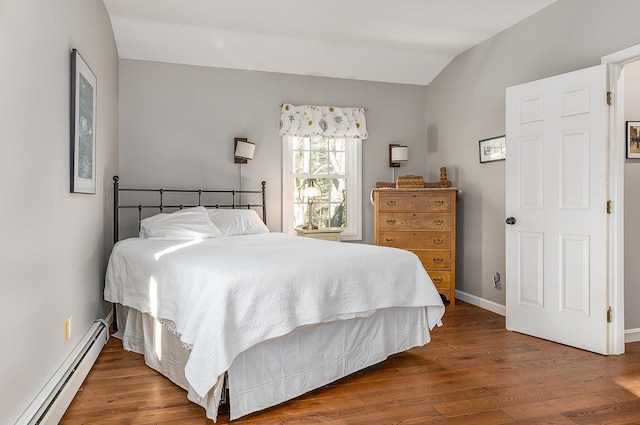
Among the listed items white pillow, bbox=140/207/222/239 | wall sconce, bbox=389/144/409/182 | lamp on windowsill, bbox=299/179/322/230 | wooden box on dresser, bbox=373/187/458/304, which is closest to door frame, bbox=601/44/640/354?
wooden box on dresser, bbox=373/187/458/304

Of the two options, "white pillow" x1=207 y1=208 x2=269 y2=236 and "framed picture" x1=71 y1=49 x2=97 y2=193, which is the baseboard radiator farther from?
"white pillow" x1=207 y1=208 x2=269 y2=236

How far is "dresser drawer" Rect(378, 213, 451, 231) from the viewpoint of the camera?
188 inches

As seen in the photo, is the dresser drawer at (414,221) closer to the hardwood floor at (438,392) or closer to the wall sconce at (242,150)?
the wall sconce at (242,150)

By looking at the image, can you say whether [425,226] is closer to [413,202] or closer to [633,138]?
[413,202]

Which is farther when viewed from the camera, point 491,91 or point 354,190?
point 354,190

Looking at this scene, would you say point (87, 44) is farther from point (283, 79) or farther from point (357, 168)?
point (357, 168)

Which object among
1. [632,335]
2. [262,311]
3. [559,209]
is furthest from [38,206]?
[632,335]

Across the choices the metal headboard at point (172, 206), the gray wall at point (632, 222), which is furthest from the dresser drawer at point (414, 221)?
the gray wall at point (632, 222)

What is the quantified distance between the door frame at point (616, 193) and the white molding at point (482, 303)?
1.06 meters

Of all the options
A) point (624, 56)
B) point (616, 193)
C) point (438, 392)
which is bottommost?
point (438, 392)

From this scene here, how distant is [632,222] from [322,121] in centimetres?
311

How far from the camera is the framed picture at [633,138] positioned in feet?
11.3

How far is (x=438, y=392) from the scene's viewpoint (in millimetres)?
2580

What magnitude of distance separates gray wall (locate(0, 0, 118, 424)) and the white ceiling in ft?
3.37
